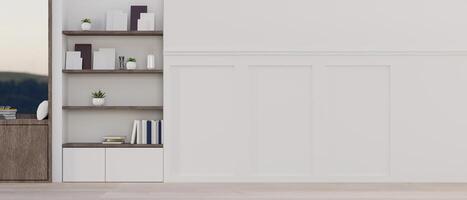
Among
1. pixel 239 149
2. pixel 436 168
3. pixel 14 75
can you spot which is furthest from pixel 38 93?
pixel 436 168

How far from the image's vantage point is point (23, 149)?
238 inches

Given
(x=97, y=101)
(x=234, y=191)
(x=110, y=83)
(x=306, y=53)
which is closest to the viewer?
(x=234, y=191)

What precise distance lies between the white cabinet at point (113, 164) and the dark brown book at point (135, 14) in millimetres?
1107

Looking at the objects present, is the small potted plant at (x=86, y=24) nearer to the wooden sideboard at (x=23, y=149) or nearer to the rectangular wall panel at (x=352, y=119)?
the wooden sideboard at (x=23, y=149)

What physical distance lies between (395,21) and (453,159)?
1328 millimetres

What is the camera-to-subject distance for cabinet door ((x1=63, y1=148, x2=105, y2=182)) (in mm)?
6090

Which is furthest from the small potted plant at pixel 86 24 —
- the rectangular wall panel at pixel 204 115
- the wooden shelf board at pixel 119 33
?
the rectangular wall panel at pixel 204 115

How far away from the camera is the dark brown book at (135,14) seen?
20.4 ft

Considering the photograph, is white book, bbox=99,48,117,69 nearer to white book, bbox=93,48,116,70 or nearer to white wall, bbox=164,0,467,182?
white book, bbox=93,48,116,70

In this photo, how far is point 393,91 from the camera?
6.08 metres

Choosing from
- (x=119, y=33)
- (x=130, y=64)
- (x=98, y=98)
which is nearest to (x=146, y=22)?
(x=119, y=33)

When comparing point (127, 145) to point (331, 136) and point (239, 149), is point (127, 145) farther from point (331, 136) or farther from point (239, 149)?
point (331, 136)

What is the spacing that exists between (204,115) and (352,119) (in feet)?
4.30

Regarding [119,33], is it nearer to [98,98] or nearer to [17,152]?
[98,98]
